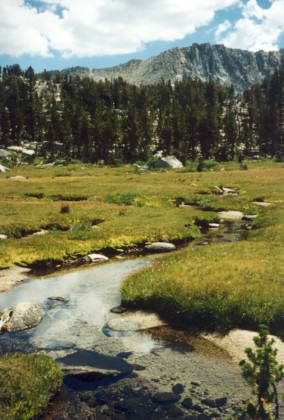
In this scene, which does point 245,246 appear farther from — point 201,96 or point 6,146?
point 201,96

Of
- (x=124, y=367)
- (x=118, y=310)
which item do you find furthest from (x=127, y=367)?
(x=118, y=310)

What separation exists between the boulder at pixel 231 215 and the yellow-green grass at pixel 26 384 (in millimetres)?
31646

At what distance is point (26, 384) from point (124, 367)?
3.18 metres

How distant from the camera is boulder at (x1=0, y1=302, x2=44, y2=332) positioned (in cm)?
1669

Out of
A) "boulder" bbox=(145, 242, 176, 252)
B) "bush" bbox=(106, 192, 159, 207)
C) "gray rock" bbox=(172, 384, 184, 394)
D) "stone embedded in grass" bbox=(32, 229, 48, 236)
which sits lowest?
"gray rock" bbox=(172, 384, 184, 394)

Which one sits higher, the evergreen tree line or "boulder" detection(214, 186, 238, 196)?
the evergreen tree line

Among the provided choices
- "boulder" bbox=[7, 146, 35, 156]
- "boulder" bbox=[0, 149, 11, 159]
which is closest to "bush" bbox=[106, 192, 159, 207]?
"boulder" bbox=[0, 149, 11, 159]

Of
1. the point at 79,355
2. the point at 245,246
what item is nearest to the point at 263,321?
the point at 79,355

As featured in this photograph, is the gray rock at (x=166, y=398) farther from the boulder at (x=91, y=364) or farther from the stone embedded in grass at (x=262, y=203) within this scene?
the stone embedded in grass at (x=262, y=203)

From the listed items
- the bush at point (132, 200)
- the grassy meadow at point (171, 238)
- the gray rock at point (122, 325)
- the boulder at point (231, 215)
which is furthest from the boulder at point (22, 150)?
the gray rock at point (122, 325)

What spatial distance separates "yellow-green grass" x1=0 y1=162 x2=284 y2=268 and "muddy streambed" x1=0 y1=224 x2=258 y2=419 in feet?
32.9

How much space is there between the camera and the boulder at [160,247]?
3083 centimetres

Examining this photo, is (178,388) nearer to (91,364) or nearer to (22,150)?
(91,364)

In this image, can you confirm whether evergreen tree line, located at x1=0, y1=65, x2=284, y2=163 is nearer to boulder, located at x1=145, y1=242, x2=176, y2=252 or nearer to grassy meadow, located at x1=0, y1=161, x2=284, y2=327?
grassy meadow, located at x1=0, y1=161, x2=284, y2=327
